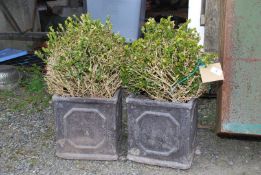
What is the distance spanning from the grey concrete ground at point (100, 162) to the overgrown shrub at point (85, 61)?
0.56 m

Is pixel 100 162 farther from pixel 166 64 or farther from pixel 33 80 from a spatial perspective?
pixel 33 80

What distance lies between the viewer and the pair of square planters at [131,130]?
2903 mm

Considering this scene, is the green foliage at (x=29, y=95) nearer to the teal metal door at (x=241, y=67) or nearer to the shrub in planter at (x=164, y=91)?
the shrub in planter at (x=164, y=91)

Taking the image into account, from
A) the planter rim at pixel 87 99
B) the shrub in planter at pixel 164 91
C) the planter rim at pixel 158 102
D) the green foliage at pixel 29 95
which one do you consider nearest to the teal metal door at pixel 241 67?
the shrub in planter at pixel 164 91

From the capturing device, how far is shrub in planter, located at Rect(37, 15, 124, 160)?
2.96m

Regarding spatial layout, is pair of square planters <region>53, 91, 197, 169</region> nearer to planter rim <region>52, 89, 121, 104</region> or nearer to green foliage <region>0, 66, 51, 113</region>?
planter rim <region>52, 89, 121, 104</region>

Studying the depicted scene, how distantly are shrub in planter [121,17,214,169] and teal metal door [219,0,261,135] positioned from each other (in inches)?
6.7

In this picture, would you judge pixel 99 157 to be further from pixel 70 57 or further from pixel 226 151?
pixel 226 151

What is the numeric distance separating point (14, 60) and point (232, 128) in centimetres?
334

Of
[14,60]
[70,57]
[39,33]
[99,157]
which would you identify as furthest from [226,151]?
[39,33]

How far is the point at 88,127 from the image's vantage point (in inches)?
121

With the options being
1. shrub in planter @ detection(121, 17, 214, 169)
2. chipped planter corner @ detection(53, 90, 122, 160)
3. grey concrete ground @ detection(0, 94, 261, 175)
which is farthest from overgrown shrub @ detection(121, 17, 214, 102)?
grey concrete ground @ detection(0, 94, 261, 175)

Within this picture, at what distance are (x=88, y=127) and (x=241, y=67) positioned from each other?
1.21m

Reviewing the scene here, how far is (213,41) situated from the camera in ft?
12.7
